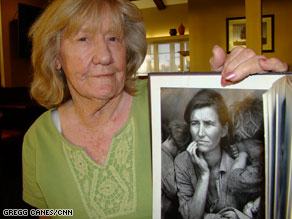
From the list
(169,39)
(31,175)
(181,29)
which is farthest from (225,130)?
(169,39)

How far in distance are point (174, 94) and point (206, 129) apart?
0.10 meters

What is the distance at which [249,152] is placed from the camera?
46cm

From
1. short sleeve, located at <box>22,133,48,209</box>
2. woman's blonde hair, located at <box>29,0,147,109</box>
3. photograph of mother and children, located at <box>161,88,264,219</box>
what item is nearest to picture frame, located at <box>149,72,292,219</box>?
photograph of mother and children, located at <box>161,88,264,219</box>

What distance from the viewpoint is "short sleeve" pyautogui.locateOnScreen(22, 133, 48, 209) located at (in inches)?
32.8

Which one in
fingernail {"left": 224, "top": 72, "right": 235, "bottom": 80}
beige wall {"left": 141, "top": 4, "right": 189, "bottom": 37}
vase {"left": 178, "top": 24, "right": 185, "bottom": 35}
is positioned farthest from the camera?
beige wall {"left": 141, "top": 4, "right": 189, "bottom": 37}

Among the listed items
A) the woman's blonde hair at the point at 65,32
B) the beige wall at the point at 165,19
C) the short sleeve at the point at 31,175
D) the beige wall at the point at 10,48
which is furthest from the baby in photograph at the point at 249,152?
the beige wall at the point at 165,19

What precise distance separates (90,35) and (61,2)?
149 millimetres

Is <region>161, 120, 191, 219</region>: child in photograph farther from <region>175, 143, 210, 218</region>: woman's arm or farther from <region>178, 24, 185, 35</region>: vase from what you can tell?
<region>178, 24, 185, 35</region>: vase

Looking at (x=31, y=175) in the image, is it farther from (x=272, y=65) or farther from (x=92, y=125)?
(x=272, y=65)

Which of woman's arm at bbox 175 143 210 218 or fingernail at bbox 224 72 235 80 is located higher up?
fingernail at bbox 224 72 235 80

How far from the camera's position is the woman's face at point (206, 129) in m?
0.48

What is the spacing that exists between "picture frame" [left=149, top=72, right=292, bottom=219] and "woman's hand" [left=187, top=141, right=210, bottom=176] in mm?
61

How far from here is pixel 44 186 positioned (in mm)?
788

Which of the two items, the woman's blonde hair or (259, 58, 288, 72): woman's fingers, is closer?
(259, 58, 288, 72): woman's fingers
